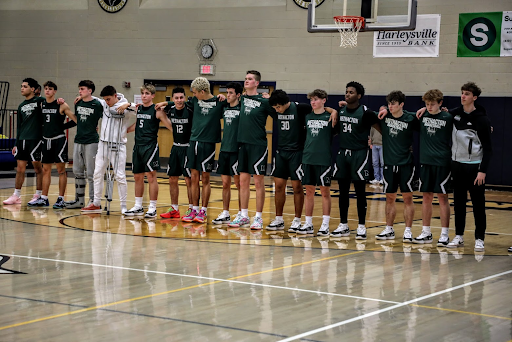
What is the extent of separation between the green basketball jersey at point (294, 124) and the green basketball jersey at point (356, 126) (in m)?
0.59

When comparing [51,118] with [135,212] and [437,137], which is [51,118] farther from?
[437,137]

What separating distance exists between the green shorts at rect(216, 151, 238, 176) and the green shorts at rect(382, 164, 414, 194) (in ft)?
6.97

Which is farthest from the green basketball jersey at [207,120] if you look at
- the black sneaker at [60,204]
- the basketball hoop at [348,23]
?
the basketball hoop at [348,23]

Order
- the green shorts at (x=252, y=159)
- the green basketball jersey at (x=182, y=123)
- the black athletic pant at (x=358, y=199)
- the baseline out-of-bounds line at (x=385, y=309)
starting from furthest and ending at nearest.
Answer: the green basketball jersey at (x=182, y=123)
the green shorts at (x=252, y=159)
the black athletic pant at (x=358, y=199)
the baseline out-of-bounds line at (x=385, y=309)

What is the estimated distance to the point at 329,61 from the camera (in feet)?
60.6

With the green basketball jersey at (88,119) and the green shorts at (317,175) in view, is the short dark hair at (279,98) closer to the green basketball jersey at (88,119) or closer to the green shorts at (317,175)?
the green shorts at (317,175)

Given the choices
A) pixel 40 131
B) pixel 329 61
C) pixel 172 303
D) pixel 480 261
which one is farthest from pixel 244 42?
pixel 172 303

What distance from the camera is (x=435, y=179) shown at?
29.7ft

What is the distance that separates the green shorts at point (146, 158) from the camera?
10734 millimetres

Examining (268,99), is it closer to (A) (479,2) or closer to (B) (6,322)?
(B) (6,322)

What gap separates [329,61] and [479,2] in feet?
12.6

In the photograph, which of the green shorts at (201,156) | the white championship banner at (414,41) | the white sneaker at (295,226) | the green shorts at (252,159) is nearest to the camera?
the white sneaker at (295,226)

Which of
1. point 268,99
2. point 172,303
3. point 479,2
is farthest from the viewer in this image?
point 479,2

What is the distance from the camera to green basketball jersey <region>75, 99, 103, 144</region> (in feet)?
36.8
